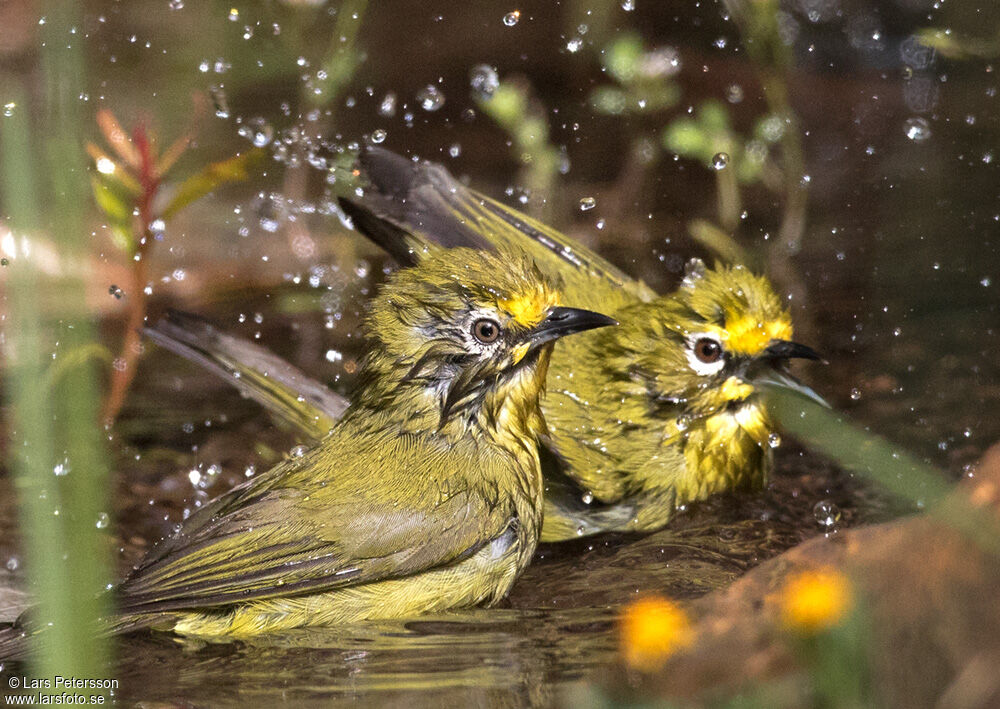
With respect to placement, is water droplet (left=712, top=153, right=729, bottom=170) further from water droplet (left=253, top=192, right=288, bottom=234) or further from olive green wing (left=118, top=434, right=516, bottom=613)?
olive green wing (left=118, top=434, right=516, bottom=613)

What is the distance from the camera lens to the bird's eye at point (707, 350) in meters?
4.20

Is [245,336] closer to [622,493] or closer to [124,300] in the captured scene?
[124,300]

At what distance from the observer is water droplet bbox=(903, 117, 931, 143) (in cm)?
548

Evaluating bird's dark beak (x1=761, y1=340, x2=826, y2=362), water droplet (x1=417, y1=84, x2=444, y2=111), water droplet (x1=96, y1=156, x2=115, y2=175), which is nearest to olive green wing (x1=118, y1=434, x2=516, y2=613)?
bird's dark beak (x1=761, y1=340, x2=826, y2=362)

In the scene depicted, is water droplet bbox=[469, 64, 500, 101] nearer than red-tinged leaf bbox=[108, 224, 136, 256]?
No

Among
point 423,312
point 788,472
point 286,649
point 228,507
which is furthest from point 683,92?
point 286,649

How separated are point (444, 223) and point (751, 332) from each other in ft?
4.15

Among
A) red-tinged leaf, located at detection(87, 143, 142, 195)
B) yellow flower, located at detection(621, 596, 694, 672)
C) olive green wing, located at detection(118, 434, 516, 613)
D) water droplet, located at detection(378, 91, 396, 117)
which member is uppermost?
water droplet, located at detection(378, 91, 396, 117)

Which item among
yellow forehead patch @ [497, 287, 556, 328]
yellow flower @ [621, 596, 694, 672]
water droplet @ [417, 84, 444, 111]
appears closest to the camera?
yellow flower @ [621, 596, 694, 672]

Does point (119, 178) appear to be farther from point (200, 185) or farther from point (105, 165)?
point (200, 185)

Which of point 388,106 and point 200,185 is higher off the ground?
point 388,106

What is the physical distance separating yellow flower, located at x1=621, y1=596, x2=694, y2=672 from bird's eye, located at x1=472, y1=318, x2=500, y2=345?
3.82 ft

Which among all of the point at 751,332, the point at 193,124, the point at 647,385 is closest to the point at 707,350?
the point at 751,332

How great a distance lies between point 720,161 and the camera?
18.5 feet
